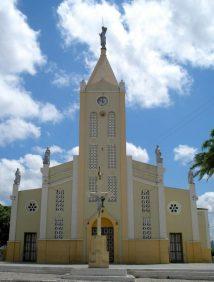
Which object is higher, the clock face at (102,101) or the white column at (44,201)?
the clock face at (102,101)

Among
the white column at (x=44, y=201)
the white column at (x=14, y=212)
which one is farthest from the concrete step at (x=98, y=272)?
the white column at (x=14, y=212)

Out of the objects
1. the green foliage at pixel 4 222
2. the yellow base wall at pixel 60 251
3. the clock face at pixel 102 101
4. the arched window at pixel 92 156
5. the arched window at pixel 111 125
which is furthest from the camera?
the green foliage at pixel 4 222

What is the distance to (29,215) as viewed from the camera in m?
28.9

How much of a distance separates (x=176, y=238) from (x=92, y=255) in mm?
11489

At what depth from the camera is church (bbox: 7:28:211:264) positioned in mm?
26562

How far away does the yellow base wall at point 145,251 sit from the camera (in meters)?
26.0

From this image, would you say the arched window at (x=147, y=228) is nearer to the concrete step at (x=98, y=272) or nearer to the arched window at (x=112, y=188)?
the arched window at (x=112, y=188)

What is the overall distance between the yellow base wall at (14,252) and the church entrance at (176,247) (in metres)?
11.1

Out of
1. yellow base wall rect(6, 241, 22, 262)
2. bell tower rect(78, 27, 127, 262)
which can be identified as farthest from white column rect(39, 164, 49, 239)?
bell tower rect(78, 27, 127, 262)

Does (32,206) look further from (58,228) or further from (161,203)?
(161,203)

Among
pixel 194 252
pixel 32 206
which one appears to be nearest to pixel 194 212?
pixel 194 252

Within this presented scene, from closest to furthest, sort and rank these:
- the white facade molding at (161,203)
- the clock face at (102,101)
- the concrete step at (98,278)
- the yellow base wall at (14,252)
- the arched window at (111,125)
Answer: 1. the concrete step at (98,278)
2. the white facade molding at (161,203)
3. the yellow base wall at (14,252)
4. the arched window at (111,125)
5. the clock face at (102,101)

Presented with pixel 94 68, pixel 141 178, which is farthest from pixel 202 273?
pixel 94 68

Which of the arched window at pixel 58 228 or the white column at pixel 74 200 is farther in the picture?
the arched window at pixel 58 228
